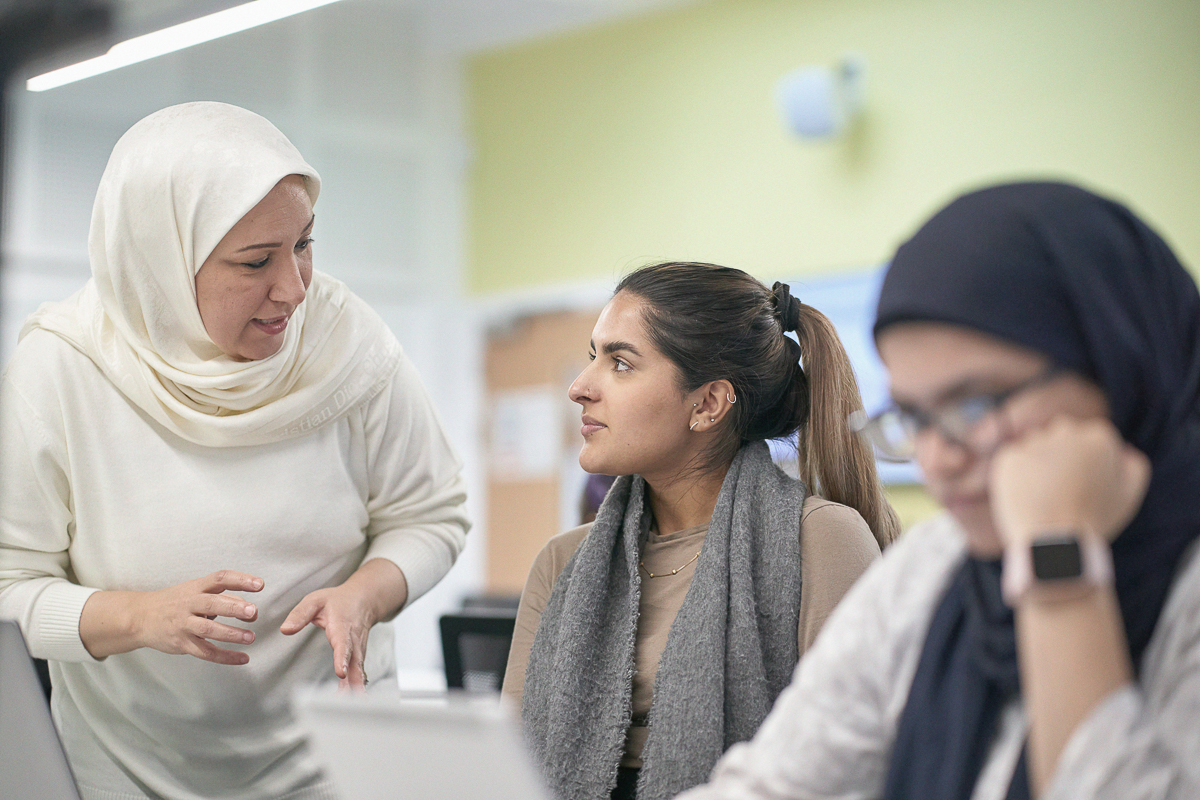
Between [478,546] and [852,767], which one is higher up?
[852,767]

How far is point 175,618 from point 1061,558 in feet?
3.48

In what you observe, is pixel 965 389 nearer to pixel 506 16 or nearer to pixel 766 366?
pixel 766 366

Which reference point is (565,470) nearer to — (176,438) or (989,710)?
(176,438)

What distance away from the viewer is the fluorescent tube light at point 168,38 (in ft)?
7.27

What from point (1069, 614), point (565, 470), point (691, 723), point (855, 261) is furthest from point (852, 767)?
point (565, 470)

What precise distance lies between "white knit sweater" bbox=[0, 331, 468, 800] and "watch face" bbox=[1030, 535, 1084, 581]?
109 centimetres

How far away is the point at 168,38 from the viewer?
231 centimetres

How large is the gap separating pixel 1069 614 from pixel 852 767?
276 mm

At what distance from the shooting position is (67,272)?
4320 mm

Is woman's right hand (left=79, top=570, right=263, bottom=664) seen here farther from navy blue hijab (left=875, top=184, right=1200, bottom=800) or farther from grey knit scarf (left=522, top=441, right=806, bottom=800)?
navy blue hijab (left=875, top=184, right=1200, bottom=800)

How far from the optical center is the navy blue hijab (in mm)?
794

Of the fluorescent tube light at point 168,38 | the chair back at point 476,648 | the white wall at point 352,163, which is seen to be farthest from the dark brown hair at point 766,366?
the white wall at point 352,163

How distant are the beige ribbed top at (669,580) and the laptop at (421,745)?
762 mm

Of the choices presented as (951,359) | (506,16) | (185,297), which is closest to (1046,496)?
(951,359)
